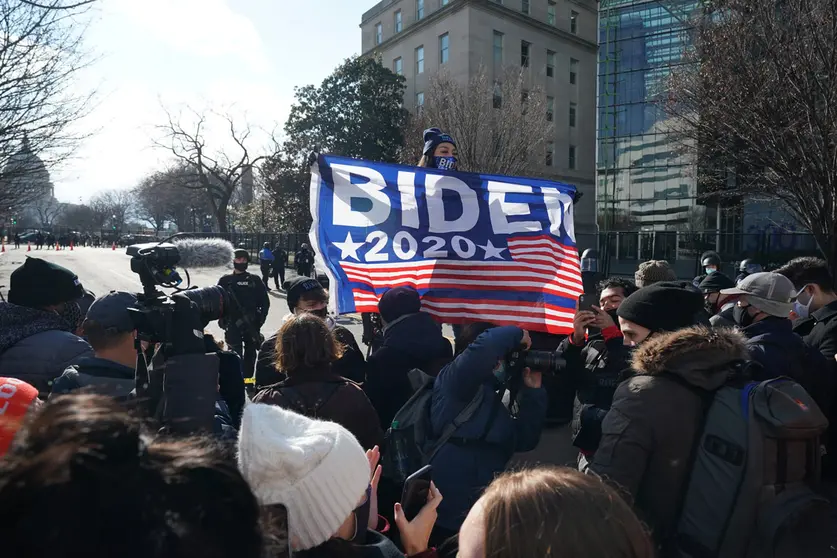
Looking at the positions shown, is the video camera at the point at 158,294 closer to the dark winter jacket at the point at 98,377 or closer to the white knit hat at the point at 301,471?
the dark winter jacket at the point at 98,377

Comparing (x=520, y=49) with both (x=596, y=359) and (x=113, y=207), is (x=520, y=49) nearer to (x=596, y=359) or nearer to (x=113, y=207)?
(x=596, y=359)

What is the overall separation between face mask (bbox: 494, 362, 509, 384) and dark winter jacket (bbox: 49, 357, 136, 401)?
1.74m

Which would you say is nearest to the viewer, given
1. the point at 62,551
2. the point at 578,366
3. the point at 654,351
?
the point at 62,551

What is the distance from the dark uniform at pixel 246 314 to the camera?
730 cm


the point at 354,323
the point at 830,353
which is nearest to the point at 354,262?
the point at 830,353

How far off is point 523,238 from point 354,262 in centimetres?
137

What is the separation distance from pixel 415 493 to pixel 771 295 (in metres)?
3.02

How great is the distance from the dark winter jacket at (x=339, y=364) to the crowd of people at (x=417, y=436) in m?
0.02

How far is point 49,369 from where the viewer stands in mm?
3100

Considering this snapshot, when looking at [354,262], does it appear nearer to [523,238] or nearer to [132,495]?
[523,238]

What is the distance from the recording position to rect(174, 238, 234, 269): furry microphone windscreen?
3166mm

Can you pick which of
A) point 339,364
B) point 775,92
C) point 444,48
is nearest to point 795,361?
point 339,364

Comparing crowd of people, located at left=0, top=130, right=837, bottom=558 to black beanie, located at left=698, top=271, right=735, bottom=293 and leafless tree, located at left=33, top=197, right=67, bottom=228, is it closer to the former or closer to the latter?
black beanie, located at left=698, top=271, right=735, bottom=293

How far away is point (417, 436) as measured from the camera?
8.98 ft
